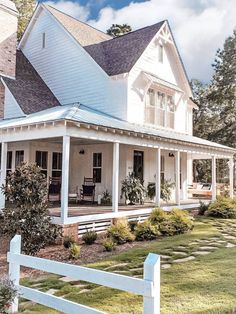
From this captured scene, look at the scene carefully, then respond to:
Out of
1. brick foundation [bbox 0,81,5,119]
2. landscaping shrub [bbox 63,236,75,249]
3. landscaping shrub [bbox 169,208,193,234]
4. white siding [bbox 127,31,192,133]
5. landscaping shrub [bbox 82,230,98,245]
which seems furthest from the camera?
brick foundation [bbox 0,81,5,119]

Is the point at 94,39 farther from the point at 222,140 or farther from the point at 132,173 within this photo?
the point at 222,140

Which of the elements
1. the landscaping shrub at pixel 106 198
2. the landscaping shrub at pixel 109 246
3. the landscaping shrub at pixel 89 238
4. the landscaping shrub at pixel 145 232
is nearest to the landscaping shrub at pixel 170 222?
the landscaping shrub at pixel 145 232

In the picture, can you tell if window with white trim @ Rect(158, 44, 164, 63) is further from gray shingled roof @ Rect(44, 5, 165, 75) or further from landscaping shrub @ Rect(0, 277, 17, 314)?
landscaping shrub @ Rect(0, 277, 17, 314)

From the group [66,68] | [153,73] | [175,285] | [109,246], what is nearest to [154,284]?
[175,285]

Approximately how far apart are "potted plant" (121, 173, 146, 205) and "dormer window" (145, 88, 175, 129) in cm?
369

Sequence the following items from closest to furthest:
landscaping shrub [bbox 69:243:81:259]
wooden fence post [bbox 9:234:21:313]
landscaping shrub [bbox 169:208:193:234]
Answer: wooden fence post [bbox 9:234:21:313] < landscaping shrub [bbox 69:243:81:259] < landscaping shrub [bbox 169:208:193:234]

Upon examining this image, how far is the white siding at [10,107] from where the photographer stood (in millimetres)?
15617

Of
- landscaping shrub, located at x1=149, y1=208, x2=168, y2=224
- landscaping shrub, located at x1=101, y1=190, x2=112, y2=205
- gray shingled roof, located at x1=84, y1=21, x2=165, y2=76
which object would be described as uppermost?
→ gray shingled roof, located at x1=84, y1=21, x2=165, y2=76

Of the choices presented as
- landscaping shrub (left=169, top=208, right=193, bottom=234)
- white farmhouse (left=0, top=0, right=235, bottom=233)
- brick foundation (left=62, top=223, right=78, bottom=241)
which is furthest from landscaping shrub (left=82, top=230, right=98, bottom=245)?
white farmhouse (left=0, top=0, right=235, bottom=233)

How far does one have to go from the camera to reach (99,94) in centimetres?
1650

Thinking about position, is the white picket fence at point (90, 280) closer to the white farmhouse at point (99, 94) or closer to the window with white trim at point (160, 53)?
the white farmhouse at point (99, 94)

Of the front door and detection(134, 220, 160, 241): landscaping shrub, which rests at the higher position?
the front door

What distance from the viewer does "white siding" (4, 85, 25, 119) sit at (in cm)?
1562

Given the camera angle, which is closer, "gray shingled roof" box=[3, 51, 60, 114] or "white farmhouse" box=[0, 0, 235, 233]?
"white farmhouse" box=[0, 0, 235, 233]
